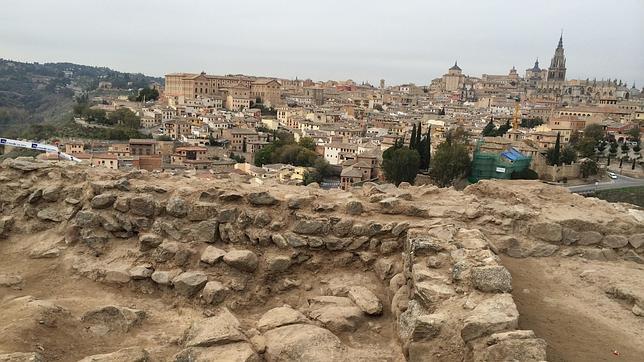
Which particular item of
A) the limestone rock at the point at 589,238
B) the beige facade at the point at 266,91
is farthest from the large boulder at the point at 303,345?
the beige facade at the point at 266,91

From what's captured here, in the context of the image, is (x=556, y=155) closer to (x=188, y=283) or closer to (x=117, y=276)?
(x=188, y=283)

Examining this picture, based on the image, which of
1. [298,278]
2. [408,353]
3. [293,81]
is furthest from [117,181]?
[293,81]

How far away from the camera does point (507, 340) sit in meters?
5.28

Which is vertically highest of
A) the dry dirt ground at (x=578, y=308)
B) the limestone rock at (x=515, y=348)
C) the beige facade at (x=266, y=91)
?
the beige facade at (x=266, y=91)

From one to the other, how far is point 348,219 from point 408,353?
3306mm

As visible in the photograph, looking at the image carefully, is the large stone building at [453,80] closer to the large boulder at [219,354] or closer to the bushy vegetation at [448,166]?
the bushy vegetation at [448,166]

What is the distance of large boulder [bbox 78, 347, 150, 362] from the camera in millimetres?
5820

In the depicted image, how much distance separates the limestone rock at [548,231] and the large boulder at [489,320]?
3.29 meters

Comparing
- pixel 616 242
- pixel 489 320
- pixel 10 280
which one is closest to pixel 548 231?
pixel 616 242

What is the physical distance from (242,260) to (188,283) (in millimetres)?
877

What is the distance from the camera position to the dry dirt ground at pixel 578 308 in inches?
233

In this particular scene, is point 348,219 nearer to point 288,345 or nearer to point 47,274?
point 288,345

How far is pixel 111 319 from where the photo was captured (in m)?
7.12

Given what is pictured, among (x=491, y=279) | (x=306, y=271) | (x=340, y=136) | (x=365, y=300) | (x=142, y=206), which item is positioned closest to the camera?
(x=491, y=279)
